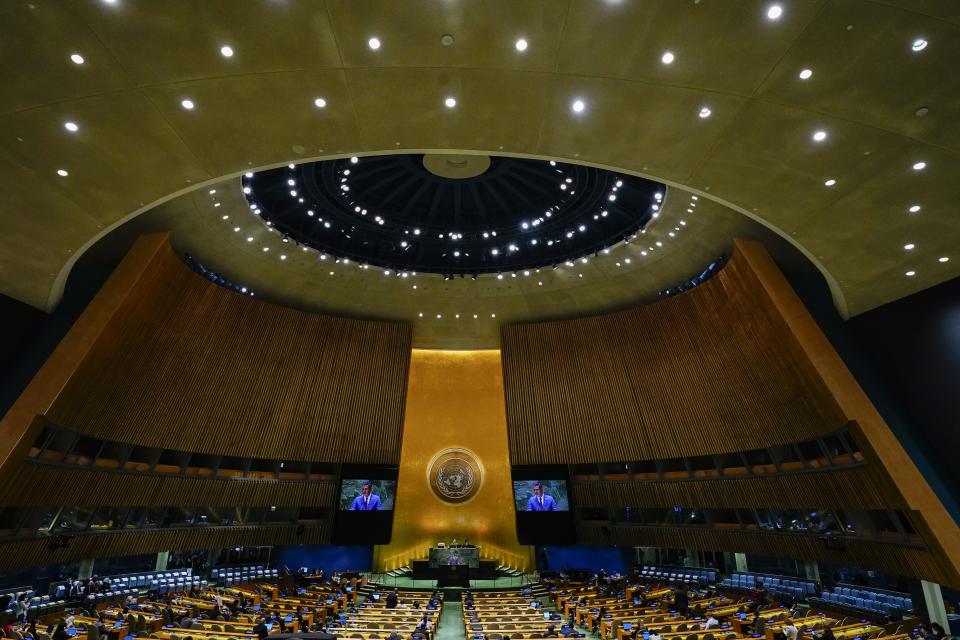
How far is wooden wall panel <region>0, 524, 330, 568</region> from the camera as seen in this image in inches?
477

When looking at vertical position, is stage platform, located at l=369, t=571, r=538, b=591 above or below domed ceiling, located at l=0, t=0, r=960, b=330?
below

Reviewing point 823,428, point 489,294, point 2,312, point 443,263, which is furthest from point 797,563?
point 2,312

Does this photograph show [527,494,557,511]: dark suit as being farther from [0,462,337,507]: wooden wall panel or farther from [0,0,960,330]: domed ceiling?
[0,0,960,330]: domed ceiling

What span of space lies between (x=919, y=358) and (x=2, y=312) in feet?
78.3

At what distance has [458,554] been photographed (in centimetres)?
1969

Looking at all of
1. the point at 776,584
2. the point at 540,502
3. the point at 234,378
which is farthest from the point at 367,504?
the point at 776,584

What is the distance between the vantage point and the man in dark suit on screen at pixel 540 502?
19703mm

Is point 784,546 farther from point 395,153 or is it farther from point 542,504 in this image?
point 395,153

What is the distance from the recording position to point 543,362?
2098cm

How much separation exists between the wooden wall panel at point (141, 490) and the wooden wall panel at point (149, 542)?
878mm

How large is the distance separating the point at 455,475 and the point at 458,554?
4.29 metres

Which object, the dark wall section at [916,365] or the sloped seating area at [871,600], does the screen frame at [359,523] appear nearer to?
the sloped seating area at [871,600]

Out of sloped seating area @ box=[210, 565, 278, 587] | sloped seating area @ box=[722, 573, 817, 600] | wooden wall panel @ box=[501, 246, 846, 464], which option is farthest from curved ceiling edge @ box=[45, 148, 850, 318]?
sloped seating area @ box=[210, 565, 278, 587]

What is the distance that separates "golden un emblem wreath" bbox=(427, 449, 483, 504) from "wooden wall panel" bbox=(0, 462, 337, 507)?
5462 mm
